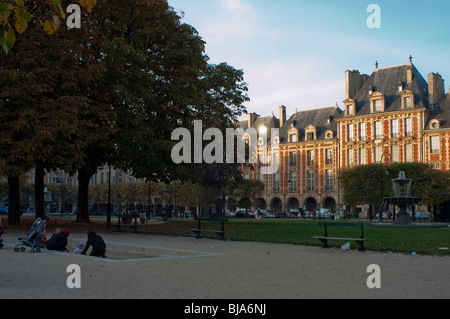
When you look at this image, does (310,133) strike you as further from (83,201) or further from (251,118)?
(83,201)

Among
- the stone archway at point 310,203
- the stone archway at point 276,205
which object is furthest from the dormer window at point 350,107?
the stone archway at point 276,205

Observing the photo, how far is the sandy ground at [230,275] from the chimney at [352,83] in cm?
5757

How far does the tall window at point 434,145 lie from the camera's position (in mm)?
59719

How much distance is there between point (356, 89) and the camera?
6988 centimetres

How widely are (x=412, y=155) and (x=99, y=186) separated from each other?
5156 centimetres

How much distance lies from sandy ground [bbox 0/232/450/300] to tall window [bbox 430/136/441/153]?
165 ft

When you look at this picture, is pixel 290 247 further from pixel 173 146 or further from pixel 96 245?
pixel 173 146

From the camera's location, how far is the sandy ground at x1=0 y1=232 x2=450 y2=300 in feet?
24.6

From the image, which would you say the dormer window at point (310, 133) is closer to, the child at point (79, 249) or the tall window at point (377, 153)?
the tall window at point (377, 153)

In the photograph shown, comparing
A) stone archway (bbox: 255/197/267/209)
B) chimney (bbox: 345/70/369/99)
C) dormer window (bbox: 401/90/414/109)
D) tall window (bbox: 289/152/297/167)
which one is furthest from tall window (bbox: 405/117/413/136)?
stone archway (bbox: 255/197/267/209)

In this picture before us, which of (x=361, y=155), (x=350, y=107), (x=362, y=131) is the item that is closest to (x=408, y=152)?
(x=361, y=155)

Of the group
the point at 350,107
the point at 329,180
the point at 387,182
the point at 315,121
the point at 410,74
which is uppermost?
the point at 410,74

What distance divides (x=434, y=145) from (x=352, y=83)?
15.0 m

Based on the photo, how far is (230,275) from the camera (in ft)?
31.4
